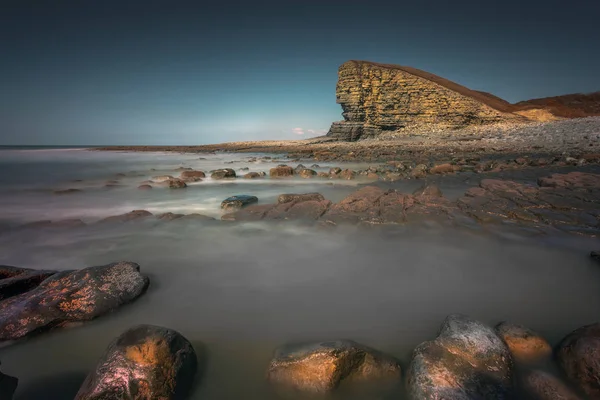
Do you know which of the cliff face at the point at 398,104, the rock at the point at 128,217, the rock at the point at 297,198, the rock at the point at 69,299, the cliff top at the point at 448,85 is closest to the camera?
the rock at the point at 69,299

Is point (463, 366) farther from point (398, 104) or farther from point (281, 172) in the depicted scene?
point (398, 104)

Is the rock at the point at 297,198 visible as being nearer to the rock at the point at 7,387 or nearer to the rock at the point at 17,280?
the rock at the point at 17,280

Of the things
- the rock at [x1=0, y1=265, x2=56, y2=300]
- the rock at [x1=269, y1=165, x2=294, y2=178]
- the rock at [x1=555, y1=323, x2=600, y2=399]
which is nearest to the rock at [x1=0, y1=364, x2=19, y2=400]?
the rock at [x1=0, y1=265, x2=56, y2=300]

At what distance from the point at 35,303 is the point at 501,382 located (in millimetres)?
3399

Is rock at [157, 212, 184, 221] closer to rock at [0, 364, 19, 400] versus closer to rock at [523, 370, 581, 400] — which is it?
rock at [0, 364, 19, 400]

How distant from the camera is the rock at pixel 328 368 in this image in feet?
5.84

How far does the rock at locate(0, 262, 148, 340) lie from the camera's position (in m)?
2.27

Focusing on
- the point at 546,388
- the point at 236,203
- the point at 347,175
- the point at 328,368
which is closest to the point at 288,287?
the point at 328,368

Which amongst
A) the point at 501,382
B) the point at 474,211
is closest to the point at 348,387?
the point at 501,382

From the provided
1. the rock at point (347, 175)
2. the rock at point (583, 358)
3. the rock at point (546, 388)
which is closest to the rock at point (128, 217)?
the rock at point (546, 388)

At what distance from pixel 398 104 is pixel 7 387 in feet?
129

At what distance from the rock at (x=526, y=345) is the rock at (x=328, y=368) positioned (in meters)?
0.80

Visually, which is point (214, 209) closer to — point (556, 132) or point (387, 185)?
point (387, 185)

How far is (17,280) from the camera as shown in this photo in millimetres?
2834
